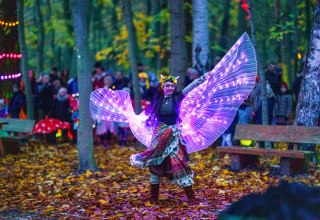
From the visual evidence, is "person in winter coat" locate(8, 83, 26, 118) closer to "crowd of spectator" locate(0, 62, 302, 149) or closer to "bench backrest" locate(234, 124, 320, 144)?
"crowd of spectator" locate(0, 62, 302, 149)

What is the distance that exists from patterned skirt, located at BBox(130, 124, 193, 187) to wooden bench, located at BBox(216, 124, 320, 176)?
258 cm

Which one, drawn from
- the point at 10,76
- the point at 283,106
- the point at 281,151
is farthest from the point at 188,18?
the point at 281,151

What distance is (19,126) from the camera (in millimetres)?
18000

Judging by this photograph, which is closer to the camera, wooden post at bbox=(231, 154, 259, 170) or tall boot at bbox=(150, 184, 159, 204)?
tall boot at bbox=(150, 184, 159, 204)

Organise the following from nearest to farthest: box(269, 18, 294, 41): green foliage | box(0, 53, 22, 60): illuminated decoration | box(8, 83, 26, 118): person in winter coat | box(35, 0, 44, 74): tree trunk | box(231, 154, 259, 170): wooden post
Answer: box(231, 154, 259, 170): wooden post
box(0, 53, 22, 60): illuminated decoration
box(269, 18, 294, 41): green foliage
box(8, 83, 26, 118): person in winter coat
box(35, 0, 44, 74): tree trunk

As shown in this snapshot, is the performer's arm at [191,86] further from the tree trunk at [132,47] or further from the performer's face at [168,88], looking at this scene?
the tree trunk at [132,47]

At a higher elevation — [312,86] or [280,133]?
[312,86]

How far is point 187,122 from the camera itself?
10.7 meters

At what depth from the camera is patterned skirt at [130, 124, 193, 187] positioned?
988cm

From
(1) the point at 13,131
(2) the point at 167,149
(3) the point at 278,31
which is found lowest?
(1) the point at 13,131

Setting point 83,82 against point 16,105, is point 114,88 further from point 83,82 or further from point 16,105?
point 83,82

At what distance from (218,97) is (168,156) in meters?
1.67

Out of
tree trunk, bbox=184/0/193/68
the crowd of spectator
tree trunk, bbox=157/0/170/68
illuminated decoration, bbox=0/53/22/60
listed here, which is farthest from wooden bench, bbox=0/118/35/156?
tree trunk, bbox=157/0/170/68

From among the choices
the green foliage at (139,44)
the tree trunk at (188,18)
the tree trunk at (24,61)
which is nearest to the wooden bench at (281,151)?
the tree trunk at (24,61)
